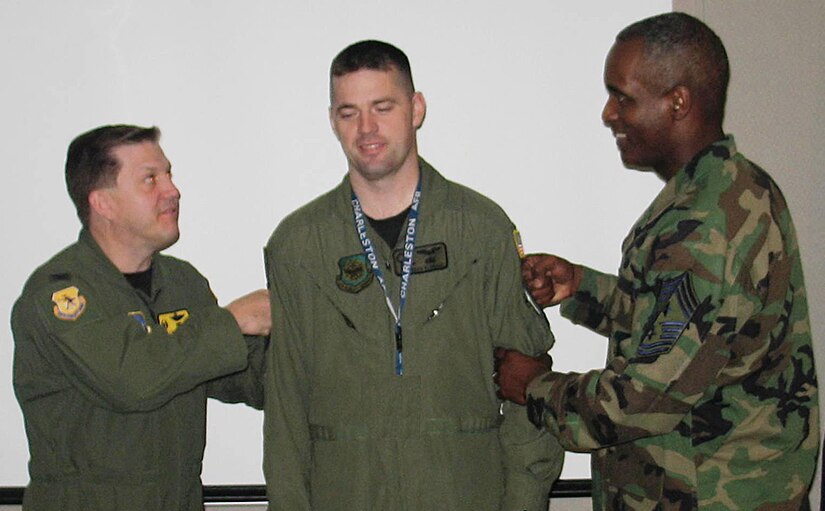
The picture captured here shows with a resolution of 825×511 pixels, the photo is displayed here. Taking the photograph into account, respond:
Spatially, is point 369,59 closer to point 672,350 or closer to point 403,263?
point 403,263

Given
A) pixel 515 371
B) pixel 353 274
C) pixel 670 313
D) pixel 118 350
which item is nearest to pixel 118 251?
pixel 118 350

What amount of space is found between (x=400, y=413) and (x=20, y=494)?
5.28 ft

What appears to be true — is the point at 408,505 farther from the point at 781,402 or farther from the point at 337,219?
the point at 781,402

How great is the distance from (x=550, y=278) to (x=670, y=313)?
0.71 m

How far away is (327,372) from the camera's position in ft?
8.02

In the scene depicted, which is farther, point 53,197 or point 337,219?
point 53,197

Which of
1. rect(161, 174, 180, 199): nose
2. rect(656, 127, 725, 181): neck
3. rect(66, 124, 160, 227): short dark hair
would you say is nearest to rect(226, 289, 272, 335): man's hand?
rect(161, 174, 180, 199): nose

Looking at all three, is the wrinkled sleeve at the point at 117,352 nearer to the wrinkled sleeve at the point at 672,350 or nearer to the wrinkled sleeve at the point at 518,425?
the wrinkled sleeve at the point at 518,425

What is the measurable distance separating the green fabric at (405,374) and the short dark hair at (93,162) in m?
0.54

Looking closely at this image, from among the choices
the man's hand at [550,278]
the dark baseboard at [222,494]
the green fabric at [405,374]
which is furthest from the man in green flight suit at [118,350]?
the man's hand at [550,278]

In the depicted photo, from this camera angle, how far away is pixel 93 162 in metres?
2.60

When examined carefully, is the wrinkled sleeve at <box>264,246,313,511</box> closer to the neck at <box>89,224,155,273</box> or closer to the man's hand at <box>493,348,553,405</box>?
the neck at <box>89,224,155,273</box>

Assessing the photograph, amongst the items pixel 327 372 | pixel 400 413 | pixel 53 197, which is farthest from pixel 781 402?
pixel 53 197

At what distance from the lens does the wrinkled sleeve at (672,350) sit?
202 cm
